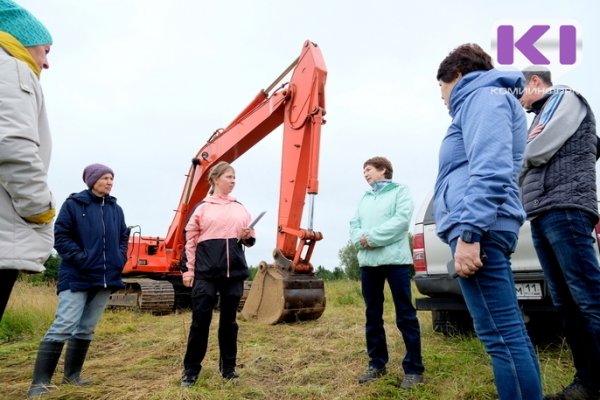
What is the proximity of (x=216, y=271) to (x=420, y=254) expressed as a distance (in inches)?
72.6

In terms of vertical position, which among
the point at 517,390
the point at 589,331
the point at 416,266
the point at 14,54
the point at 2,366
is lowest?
the point at 2,366

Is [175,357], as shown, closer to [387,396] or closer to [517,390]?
[387,396]

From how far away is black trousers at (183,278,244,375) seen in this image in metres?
3.76

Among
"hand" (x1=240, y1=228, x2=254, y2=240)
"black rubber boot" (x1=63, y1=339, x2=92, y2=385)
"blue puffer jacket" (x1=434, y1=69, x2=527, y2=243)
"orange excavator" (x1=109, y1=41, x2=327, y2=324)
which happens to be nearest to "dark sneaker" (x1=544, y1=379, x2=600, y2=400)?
"blue puffer jacket" (x1=434, y1=69, x2=527, y2=243)

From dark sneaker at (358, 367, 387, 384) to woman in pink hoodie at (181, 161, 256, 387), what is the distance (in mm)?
984

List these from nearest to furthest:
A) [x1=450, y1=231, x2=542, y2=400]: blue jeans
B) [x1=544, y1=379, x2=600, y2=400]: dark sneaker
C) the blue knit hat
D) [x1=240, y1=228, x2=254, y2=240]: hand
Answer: [x1=450, y1=231, x2=542, y2=400]: blue jeans, the blue knit hat, [x1=544, y1=379, x2=600, y2=400]: dark sneaker, [x1=240, y1=228, x2=254, y2=240]: hand

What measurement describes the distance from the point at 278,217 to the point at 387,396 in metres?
4.17

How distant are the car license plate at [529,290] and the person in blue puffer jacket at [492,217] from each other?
181 centimetres

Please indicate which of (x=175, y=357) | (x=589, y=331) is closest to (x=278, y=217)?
(x=175, y=357)

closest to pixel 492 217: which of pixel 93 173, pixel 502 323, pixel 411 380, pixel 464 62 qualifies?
pixel 502 323

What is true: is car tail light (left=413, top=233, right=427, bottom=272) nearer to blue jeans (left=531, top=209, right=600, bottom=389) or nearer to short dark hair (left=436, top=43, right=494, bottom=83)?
blue jeans (left=531, top=209, right=600, bottom=389)

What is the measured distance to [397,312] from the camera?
3697 millimetres

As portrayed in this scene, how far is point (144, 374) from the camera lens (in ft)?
13.8

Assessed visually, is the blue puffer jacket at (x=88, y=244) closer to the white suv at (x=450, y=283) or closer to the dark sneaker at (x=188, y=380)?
the dark sneaker at (x=188, y=380)
